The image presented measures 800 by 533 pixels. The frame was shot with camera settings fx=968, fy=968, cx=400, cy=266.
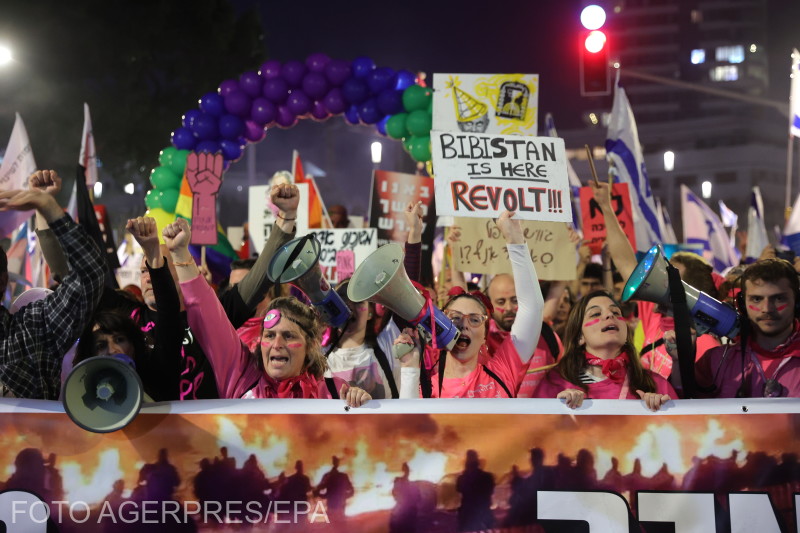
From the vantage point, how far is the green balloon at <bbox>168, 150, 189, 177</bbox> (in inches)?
382

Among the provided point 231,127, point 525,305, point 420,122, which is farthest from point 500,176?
point 231,127

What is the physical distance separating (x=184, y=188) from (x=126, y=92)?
17.9 metres

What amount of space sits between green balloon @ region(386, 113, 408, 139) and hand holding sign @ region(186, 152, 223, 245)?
6.87ft

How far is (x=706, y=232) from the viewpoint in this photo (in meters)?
12.5

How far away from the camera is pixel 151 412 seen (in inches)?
131

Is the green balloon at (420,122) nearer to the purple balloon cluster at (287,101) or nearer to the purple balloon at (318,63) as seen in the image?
the purple balloon cluster at (287,101)

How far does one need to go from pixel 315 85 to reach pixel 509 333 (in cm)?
564

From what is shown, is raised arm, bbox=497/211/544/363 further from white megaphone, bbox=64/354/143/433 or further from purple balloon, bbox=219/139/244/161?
purple balloon, bbox=219/139/244/161

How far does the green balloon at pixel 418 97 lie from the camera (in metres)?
9.04

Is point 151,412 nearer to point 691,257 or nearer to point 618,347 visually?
point 618,347

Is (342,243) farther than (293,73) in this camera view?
No

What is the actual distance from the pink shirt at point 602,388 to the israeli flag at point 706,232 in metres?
8.37

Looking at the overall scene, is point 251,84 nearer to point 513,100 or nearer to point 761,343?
point 513,100

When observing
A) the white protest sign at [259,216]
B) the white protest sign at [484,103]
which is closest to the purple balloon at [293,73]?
the white protest sign at [259,216]
